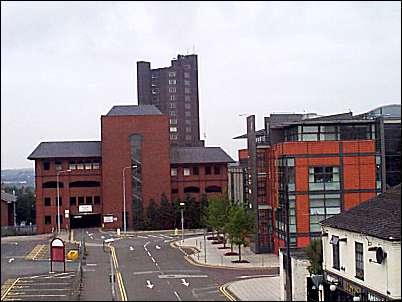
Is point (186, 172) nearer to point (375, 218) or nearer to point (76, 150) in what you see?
point (76, 150)

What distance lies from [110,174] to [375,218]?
20.0 metres

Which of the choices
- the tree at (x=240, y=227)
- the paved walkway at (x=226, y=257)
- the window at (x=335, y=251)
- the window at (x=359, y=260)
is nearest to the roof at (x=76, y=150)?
the paved walkway at (x=226, y=257)

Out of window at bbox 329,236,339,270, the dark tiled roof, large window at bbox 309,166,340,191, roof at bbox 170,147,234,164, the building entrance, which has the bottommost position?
the building entrance

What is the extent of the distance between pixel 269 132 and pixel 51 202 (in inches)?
487

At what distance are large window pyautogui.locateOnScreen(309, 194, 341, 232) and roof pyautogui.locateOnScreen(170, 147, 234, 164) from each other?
13.9 m

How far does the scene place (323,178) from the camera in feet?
54.0

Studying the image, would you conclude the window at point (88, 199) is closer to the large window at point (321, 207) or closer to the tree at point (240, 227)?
the tree at point (240, 227)

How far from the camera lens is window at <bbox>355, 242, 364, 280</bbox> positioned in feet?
27.3

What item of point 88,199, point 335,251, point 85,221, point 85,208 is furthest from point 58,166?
point 335,251

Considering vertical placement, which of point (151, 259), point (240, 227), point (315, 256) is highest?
point (315, 256)

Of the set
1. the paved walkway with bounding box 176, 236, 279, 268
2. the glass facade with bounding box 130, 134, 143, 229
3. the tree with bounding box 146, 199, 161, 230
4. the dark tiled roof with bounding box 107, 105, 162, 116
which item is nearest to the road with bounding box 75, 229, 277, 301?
the paved walkway with bounding box 176, 236, 279, 268

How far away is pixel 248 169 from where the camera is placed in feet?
64.1

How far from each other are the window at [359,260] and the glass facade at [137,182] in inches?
777

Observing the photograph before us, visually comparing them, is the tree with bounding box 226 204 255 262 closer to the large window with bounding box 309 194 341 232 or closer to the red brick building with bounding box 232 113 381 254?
the red brick building with bounding box 232 113 381 254
